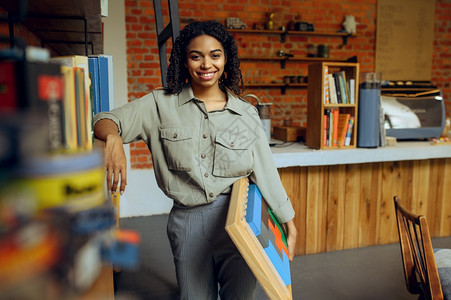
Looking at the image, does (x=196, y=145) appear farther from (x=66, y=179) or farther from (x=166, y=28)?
(x=66, y=179)

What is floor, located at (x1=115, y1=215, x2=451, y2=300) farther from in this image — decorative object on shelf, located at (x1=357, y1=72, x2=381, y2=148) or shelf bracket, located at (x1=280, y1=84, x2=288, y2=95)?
shelf bracket, located at (x1=280, y1=84, x2=288, y2=95)

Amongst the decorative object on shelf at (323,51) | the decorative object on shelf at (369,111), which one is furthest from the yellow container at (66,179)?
the decorative object on shelf at (323,51)

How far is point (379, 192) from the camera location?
114 inches

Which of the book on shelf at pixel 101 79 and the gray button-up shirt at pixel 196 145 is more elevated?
the book on shelf at pixel 101 79

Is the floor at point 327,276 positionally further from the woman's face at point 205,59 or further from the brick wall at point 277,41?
the brick wall at point 277,41

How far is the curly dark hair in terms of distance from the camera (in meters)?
1.29

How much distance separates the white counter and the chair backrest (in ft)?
3.16

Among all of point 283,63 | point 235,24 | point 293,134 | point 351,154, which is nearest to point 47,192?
point 351,154

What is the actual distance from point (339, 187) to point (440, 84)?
3134 mm

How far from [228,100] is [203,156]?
0.73 feet

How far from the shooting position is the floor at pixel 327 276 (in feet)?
7.37

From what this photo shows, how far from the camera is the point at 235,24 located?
416cm

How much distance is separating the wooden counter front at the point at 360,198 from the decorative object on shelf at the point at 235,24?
2.13 metres

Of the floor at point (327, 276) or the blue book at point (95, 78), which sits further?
the floor at point (327, 276)
